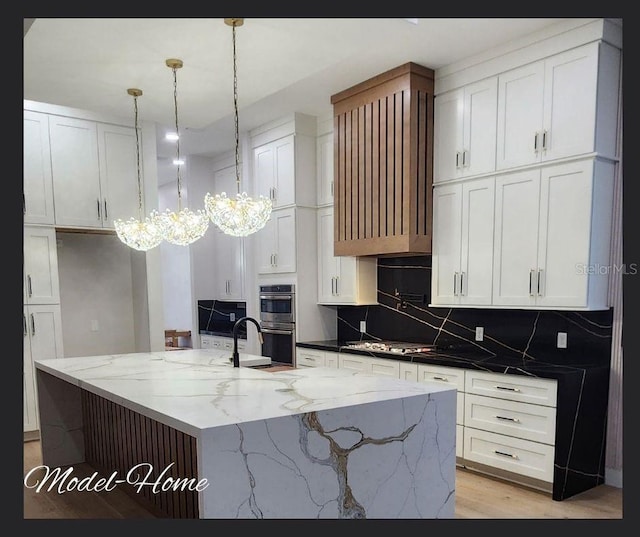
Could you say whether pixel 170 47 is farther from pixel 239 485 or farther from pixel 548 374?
pixel 548 374

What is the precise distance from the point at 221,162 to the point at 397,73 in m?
3.53

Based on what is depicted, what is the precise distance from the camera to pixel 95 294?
5539 millimetres

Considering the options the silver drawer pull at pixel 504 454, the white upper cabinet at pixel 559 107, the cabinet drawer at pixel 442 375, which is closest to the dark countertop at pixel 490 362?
the cabinet drawer at pixel 442 375

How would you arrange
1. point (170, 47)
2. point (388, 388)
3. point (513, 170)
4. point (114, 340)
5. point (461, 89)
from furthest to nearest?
point (114, 340) < point (461, 89) < point (513, 170) < point (170, 47) < point (388, 388)

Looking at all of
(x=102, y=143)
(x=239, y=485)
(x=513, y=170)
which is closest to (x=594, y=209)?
(x=513, y=170)

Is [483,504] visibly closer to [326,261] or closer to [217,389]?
[217,389]

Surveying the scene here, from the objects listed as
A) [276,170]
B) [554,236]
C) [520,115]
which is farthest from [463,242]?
[276,170]

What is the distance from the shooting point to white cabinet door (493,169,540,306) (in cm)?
366

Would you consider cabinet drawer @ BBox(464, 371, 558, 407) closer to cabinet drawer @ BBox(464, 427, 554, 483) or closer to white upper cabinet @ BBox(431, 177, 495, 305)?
cabinet drawer @ BBox(464, 427, 554, 483)

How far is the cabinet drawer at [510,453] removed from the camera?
3350 millimetres

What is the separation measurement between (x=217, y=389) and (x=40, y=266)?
124 inches

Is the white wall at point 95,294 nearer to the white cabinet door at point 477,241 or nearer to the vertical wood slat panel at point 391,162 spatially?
the vertical wood slat panel at point 391,162

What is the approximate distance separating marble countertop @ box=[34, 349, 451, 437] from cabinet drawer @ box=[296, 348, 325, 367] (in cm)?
177

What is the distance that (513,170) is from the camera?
3.79m
